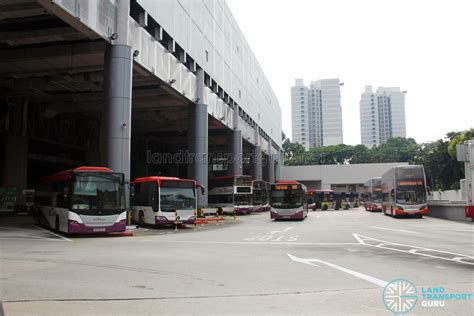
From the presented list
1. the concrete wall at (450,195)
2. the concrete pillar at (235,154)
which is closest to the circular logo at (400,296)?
the concrete pillar at (235,154)

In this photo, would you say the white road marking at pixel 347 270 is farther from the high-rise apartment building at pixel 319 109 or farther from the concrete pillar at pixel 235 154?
the high-rise apartment building at pixel 319 109

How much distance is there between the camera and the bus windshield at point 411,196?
34.3m

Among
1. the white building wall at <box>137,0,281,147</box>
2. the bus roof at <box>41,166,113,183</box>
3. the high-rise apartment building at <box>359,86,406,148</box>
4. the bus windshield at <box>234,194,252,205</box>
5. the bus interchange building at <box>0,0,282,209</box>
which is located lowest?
the bus windshield at <box>234,194,252,205</box>

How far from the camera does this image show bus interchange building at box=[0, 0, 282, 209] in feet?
78.7

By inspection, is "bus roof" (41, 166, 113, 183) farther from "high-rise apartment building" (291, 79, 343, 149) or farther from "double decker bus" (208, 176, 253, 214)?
"high-rise apartment building" (291, 79, 343, 149)

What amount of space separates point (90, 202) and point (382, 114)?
142764mm

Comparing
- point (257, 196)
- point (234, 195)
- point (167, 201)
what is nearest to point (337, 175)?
point (257, 196)

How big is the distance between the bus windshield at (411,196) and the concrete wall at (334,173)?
214 feet

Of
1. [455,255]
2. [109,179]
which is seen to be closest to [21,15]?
[109,179]

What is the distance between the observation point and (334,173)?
10138 cm

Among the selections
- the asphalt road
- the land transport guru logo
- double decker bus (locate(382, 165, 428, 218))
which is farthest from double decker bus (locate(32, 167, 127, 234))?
double decker bus (locate(382, 165, 428, 218))

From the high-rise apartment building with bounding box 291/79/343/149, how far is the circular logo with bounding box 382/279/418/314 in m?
142

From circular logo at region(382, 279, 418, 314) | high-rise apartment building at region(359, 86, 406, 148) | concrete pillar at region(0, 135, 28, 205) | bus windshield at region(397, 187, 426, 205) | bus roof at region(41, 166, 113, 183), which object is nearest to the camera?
circular logo at region(382, 279, 418, 314)

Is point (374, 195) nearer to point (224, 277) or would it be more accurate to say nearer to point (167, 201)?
point (167, 201)
